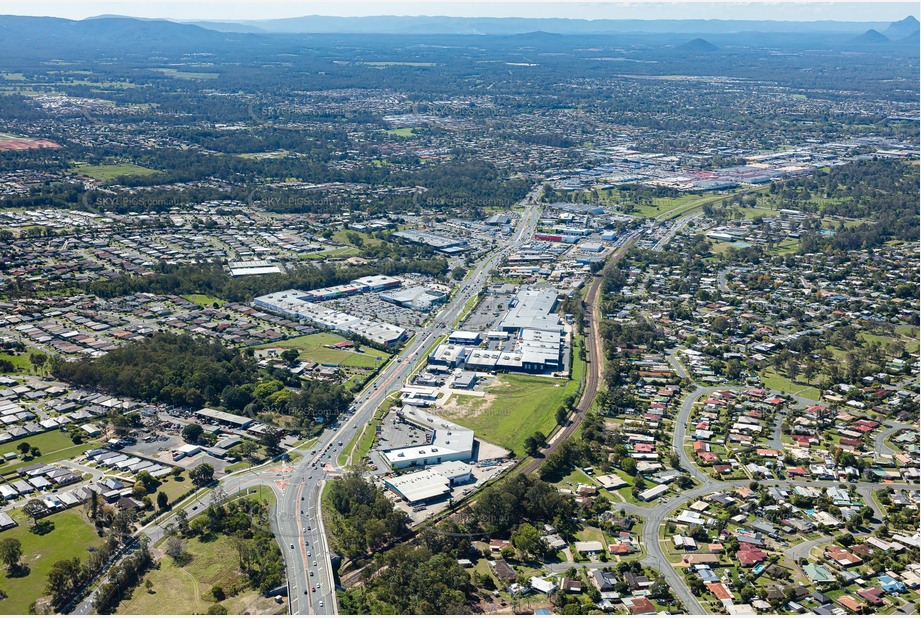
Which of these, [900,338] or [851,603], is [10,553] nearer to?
[851,603]

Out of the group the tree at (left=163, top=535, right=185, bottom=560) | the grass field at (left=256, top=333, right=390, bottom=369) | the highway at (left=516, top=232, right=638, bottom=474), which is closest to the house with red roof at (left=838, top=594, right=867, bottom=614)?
the highway at (left=516, top=232, right=638, bottom=474)

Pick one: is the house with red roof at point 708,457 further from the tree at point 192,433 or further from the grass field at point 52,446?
the grass field at point 52,446

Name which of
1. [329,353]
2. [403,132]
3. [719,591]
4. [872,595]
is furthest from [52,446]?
[403,132]

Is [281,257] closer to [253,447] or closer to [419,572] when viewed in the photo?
[253,447]

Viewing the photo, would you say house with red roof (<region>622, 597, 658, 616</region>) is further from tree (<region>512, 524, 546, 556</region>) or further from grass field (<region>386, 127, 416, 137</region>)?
grass field (<region>386, 127, 416, 137</region>)

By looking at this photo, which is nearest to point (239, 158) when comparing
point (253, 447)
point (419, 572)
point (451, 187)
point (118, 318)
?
point (451, 187)

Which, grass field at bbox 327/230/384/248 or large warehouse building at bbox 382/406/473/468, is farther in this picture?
grass field at bbox 327/230/384/248
